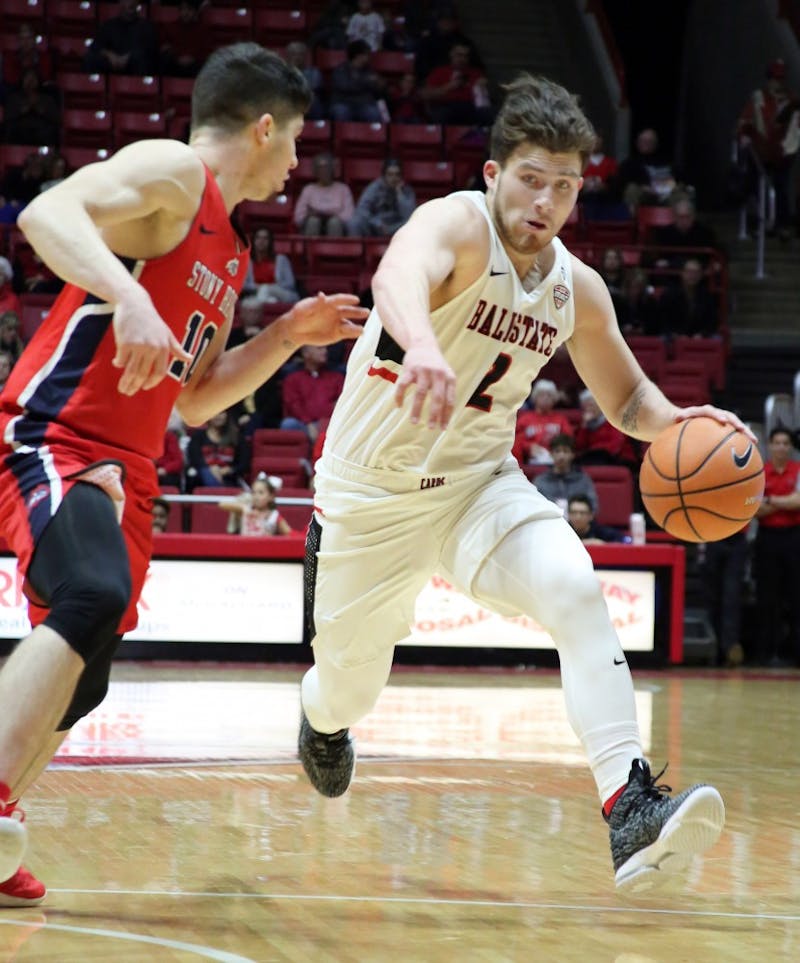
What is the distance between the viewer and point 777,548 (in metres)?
13.0

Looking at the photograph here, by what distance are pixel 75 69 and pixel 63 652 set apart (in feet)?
51.3

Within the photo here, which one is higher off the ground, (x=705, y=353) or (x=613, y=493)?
(x=705, y=353)

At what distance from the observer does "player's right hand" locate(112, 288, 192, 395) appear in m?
3.27

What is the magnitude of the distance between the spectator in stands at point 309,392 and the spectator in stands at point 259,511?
71.3 inches

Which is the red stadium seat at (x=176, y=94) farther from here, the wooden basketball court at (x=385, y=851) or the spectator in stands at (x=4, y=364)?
the wooden basketball court at (x=385, y=851)

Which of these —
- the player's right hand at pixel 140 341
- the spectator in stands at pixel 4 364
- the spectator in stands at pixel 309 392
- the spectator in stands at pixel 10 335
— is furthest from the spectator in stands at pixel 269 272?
the player's right hand at pixel 140 341

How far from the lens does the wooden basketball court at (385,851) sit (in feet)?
11.6

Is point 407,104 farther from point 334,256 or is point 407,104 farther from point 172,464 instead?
point 172,464

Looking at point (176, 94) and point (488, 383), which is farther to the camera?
point (176, 94)

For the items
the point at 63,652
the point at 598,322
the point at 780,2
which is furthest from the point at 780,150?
the point at 63,652

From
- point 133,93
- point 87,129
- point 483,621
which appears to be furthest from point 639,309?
point 87,129

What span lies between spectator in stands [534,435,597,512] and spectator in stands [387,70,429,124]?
272 inches

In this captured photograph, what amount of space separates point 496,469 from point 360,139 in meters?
13.9

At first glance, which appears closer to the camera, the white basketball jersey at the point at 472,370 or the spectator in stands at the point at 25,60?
the white basketball jersey at the point at 472,370
